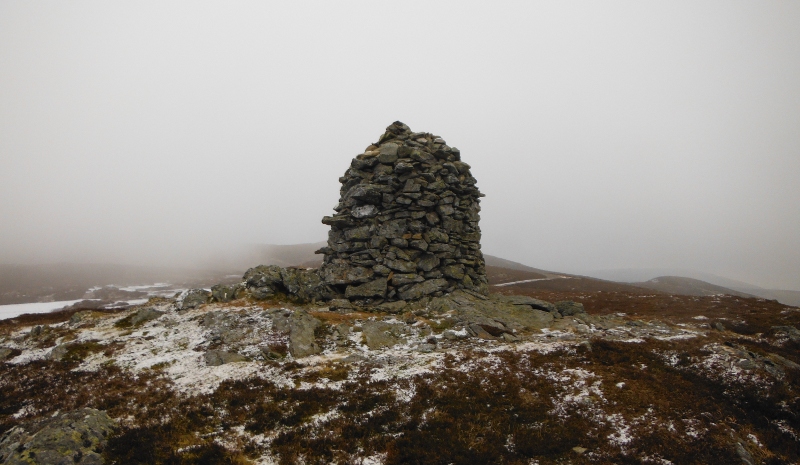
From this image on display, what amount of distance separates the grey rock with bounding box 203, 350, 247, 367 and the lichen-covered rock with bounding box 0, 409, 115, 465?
9094mm

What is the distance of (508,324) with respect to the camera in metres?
29.9

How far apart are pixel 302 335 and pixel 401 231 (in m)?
16.6

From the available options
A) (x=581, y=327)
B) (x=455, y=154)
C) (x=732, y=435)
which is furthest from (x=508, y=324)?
(x=455, y=154)

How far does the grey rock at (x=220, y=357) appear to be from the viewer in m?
21.9

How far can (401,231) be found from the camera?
37688 mm

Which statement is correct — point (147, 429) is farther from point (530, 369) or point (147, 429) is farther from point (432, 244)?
point (432, 244)

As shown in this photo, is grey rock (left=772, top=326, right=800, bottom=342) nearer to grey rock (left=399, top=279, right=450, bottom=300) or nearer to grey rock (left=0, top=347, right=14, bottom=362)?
grey rock (left=399, top=279, right=450, bottom=300)

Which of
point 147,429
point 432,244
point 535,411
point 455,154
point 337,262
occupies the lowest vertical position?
point 147,429

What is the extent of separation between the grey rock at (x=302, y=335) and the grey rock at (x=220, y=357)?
340 centimetres

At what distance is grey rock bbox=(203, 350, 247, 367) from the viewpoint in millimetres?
21859

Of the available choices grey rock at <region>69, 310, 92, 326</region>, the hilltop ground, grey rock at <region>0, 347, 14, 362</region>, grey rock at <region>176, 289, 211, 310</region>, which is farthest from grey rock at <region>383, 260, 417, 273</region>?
grey rock at <region>0, 347, 14, 362</region>

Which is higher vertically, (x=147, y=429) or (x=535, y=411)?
(x=535, y=411)

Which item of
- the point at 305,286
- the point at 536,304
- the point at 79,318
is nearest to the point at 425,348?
the point at 536,304

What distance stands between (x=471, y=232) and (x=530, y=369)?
2399 cm
